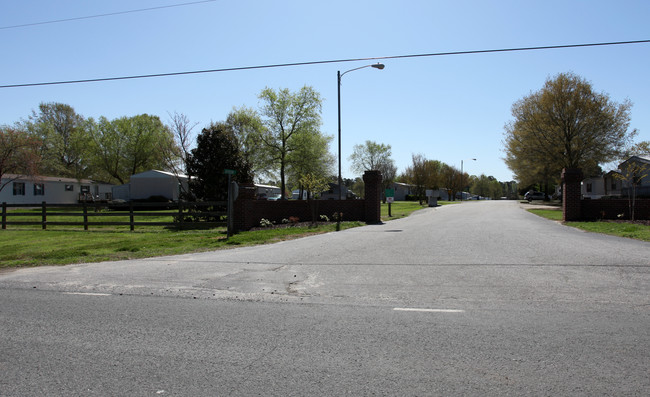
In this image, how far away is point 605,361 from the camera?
159 inches

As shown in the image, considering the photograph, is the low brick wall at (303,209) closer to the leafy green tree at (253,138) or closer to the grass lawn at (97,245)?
the grass lawn at (97,245)

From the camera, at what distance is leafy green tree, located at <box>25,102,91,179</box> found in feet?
184

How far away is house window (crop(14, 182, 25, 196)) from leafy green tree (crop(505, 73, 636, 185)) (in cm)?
5349

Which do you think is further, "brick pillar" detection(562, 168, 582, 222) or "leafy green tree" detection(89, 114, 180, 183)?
"leafy green tree" detection(89, 114, 180, 183)

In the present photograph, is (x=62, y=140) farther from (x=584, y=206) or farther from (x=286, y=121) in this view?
(x=584, y=206)

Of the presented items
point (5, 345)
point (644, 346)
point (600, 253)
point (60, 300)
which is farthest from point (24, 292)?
point (600, 253)

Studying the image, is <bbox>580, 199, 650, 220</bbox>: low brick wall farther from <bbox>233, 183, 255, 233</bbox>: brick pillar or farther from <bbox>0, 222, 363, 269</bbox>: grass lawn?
<bbox>233, 183, 255, 233</bbox>: brick pillar

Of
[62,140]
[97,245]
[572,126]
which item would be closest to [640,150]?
[572,126]

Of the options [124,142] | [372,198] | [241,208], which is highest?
[124,142]

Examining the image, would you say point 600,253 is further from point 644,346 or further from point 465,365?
point 465,365

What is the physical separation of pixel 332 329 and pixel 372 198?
855 inches

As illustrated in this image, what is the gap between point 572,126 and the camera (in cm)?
4575

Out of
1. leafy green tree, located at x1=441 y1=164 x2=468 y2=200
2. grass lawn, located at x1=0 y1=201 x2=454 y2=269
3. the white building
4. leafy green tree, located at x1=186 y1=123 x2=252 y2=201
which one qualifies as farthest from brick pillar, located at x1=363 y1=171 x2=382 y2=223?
leafy green tree, located at x1=441 y1=164 x2=468 y2=200

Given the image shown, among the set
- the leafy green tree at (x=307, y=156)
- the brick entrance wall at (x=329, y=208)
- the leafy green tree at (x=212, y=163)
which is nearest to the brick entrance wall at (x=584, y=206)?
the brick entrance wall at (x=329, y=208)
